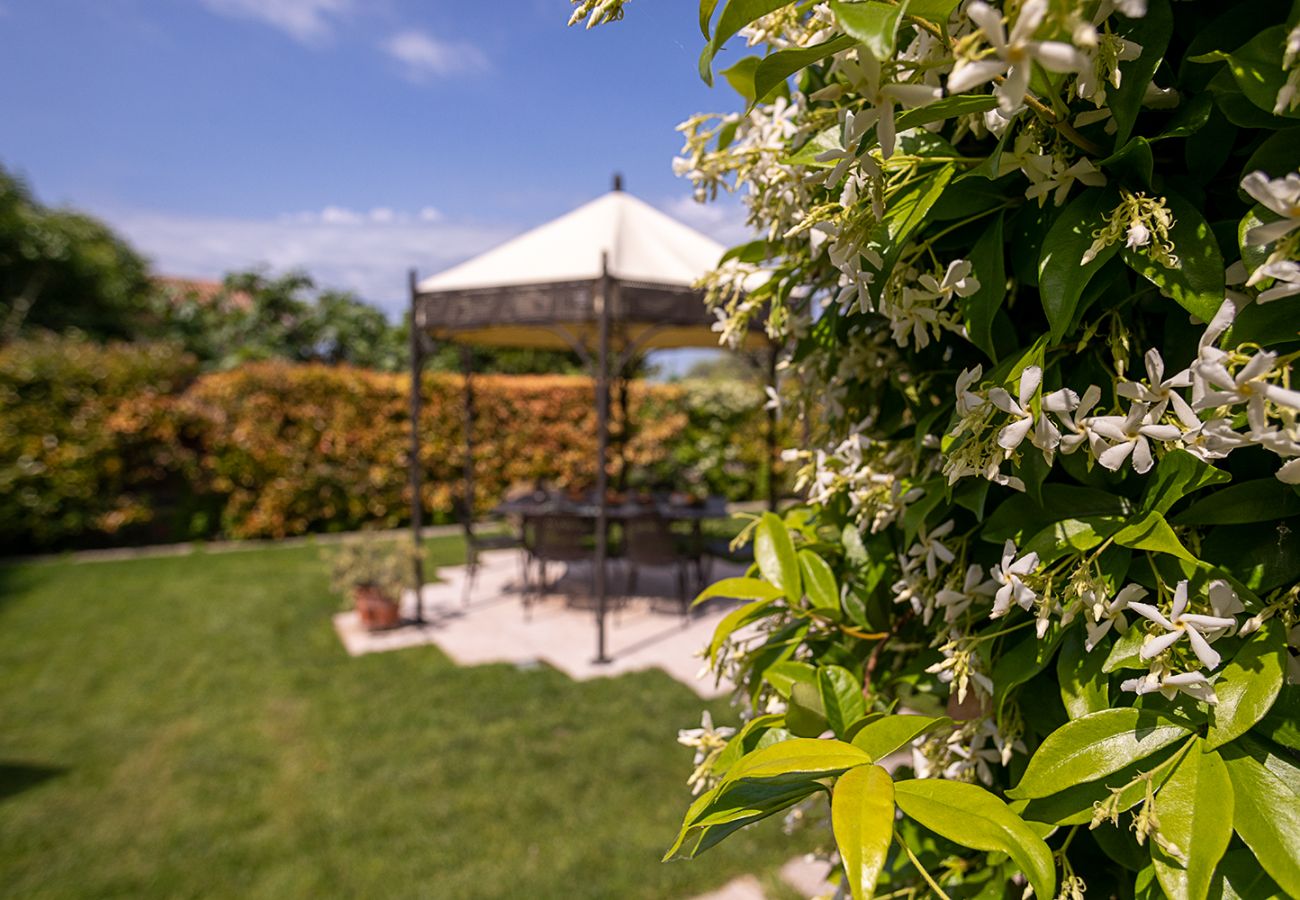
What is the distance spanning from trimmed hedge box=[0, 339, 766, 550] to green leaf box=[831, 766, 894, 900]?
771 cm

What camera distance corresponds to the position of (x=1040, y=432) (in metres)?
0.47

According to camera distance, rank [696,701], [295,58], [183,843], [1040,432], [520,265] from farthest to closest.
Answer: [295,58] → [520,265] → [696,701] → [183,843] → [1040,432]

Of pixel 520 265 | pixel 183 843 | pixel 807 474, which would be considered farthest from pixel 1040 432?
pixel 520 265

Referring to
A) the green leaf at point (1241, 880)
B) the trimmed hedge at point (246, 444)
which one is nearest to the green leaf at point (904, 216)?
the green leaf at point (1241, 880)

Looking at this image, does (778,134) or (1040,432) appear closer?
(1040,432)

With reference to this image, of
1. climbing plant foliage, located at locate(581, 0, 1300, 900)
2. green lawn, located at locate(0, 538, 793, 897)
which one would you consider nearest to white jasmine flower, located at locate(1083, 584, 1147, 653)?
climbing plant foliage, located at locate(581, 0, 1300, 900)

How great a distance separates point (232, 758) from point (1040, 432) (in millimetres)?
4516

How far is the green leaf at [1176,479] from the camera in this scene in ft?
1.53

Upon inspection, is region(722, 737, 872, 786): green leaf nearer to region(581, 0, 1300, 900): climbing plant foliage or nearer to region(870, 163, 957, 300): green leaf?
region(581, 0, 1300, 900): climbing plant foliage

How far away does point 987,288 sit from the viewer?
1.80 ft

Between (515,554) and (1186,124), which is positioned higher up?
(1186,124)

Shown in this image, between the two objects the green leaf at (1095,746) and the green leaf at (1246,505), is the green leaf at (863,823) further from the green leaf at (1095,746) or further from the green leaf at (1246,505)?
the green leaf at (1246,505)

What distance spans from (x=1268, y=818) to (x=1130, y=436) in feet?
0.83

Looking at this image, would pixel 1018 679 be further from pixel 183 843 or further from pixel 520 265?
pixel 520 265
